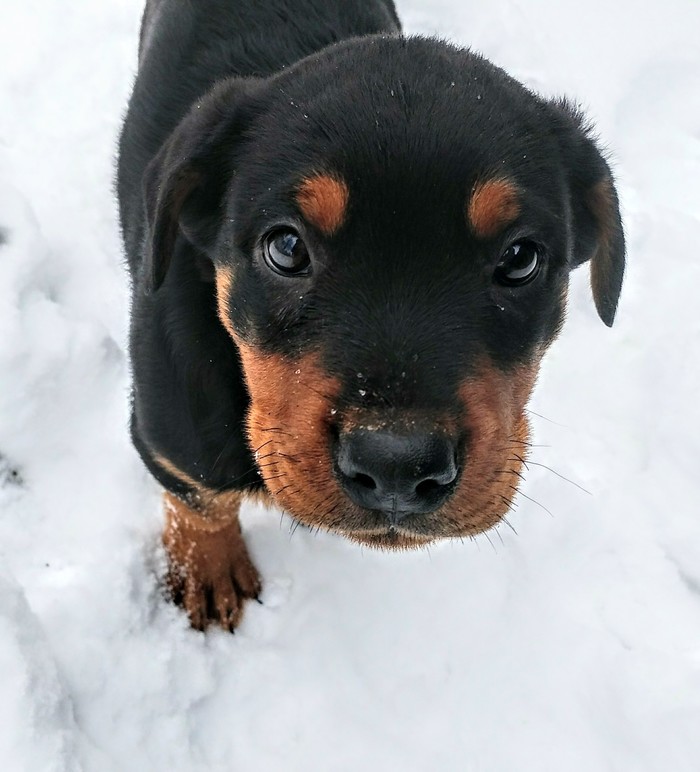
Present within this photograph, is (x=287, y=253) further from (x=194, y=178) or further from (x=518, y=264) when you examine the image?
(x=518, y=264)

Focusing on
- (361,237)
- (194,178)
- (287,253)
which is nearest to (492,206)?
(361,237)

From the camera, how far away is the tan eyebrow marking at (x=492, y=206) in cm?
191

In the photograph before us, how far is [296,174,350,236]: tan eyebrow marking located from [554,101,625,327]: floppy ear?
0.71m

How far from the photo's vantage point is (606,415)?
3.75 m

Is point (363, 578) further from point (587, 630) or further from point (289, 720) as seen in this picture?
point (587, 630)

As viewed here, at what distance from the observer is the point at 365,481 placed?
1.75m

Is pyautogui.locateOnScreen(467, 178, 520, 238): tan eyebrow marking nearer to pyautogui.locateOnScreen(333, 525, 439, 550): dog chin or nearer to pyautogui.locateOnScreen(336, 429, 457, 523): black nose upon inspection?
pyautogui.locateOnScreen(336, 429, 457, 523): black nose

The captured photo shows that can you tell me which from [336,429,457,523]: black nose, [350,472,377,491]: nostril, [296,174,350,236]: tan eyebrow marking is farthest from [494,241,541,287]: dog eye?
[350,472,377,491]: nostril

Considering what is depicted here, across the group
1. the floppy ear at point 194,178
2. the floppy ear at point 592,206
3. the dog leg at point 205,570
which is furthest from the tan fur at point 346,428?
the dog leg at point 205,570

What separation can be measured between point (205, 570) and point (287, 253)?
1465 millimetres

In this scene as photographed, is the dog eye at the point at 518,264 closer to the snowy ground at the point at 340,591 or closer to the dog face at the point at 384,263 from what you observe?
the dog face at the point at 384,263

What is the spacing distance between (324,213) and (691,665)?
232cm

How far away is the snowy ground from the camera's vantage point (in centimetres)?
281

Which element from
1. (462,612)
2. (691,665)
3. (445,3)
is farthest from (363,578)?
(445,3)
